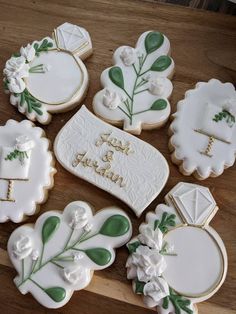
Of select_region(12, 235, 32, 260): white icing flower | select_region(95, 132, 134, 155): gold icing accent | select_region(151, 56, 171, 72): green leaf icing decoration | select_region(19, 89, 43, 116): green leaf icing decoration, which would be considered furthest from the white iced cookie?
select_region(151, 56, 171, 72): green leaf icing decoration

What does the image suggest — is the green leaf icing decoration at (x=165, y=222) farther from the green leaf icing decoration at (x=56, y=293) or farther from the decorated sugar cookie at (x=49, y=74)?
the decorated sugar cookie at (x=49, y=74)

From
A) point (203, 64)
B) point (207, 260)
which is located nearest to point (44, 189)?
point (207, 260)

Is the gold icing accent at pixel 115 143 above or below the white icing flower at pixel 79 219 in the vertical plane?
above

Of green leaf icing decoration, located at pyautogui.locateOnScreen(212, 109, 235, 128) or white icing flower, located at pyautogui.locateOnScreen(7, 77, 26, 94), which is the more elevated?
green leaf icing decoration, located at pyautogui.locateOnScreen(212, 109, 235, 128)

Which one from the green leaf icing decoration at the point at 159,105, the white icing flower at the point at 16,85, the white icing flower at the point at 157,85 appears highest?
the white icing flower at the point at 157,85

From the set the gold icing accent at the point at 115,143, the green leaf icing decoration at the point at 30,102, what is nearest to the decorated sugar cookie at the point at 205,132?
the gold icing accent at the point at 115,143

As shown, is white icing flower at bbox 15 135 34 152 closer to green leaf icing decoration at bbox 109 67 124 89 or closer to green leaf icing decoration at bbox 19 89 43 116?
green leaf icing decoration at bbox 19 89 43 116
